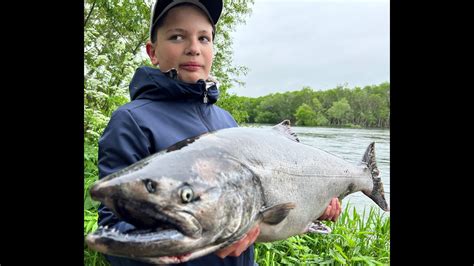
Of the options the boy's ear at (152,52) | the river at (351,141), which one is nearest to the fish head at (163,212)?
the boy's ear at (152,52)

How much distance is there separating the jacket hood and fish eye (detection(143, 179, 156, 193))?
2.14 feet

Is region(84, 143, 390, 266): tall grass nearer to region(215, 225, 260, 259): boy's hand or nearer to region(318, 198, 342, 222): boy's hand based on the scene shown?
region(318, 198, 342, 222): boy's hand

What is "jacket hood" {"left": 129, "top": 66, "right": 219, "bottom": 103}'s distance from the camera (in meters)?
1.73

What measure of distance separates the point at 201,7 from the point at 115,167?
28.9 inches

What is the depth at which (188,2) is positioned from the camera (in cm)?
177

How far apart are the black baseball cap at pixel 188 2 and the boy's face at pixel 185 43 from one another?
0.07 feet

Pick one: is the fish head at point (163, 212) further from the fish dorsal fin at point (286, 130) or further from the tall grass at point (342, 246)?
the tall grass at point (342, 246)

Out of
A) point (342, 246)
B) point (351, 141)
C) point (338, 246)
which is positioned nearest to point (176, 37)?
point (351, 141)

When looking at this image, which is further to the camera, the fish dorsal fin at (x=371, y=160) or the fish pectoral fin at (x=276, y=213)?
the fish dorsal fin at (x=371, y=160)

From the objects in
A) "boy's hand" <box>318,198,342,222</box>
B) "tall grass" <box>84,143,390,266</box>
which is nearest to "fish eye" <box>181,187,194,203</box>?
"boy's hand" <box>318,198,342,222</box>

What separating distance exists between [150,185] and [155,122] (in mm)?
520

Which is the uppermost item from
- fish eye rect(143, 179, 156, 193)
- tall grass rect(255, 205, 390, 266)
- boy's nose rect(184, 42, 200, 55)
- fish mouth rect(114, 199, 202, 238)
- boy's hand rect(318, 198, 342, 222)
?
boy's nose rect(184, 42, 200, 55)

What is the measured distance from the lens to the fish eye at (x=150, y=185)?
3.76 ft
